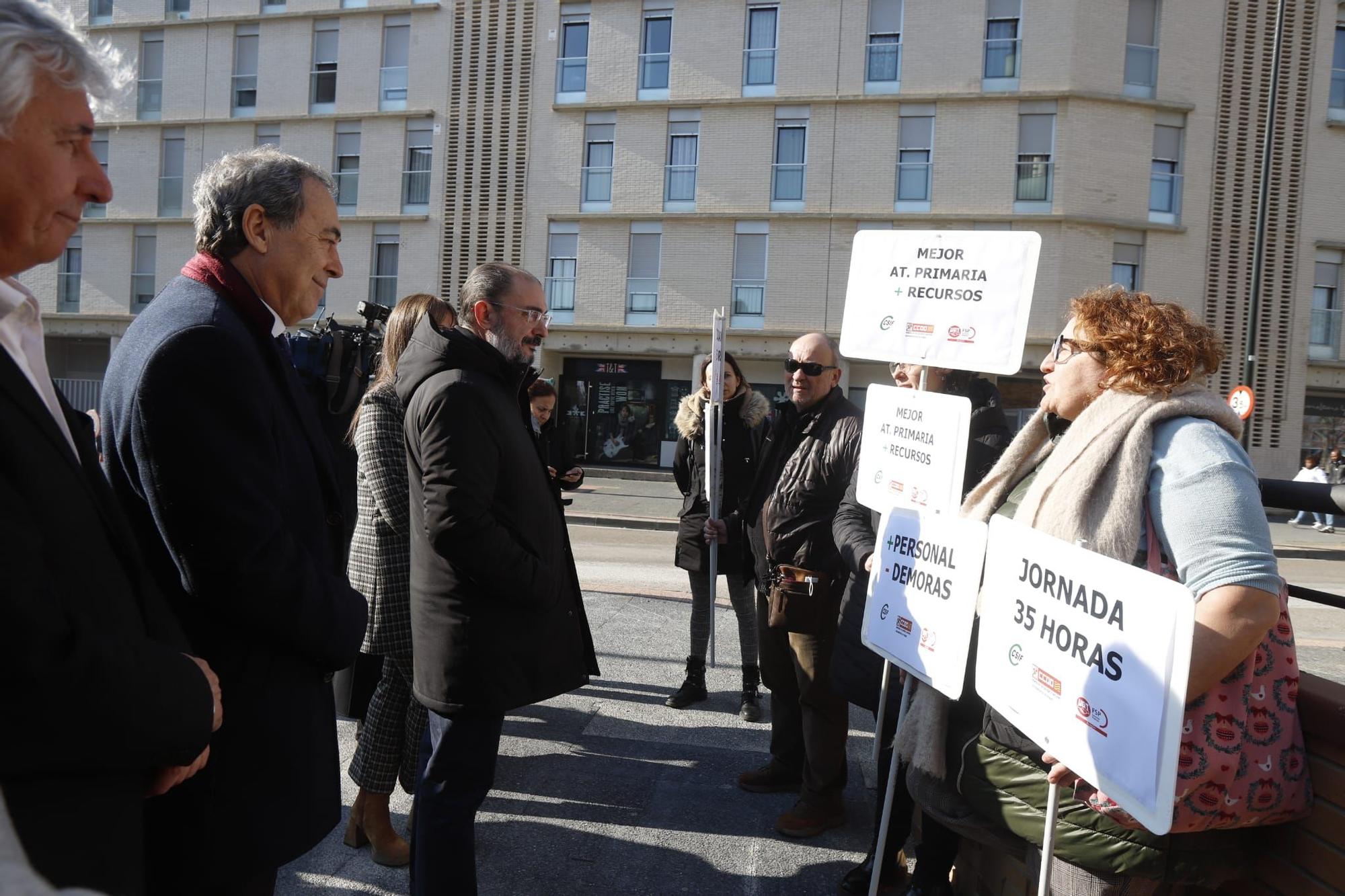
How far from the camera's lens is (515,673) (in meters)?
2.70

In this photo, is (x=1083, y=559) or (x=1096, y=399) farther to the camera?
(x=1096, y=399)

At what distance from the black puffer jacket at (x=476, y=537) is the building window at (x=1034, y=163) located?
21201 mm

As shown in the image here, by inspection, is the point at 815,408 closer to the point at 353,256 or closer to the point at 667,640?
the point at 667,640

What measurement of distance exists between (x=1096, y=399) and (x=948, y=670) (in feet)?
2.73

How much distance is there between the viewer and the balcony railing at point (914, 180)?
21.9 m

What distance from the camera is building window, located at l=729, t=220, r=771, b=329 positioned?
22.8 metres

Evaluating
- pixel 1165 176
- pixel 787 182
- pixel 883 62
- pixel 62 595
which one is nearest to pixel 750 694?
pixel 62 595

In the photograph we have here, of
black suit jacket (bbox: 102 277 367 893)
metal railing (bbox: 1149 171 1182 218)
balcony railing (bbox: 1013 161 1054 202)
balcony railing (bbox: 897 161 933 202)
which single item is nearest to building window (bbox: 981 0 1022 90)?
balcony railing (bbox: 1013 161 1054 202)

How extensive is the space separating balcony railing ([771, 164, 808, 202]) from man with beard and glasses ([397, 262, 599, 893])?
2087 cm

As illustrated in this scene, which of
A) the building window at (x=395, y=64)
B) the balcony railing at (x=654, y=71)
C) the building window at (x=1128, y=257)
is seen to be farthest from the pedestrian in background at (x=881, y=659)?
the building window at (x=395, y=64)

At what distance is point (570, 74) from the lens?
23844mm

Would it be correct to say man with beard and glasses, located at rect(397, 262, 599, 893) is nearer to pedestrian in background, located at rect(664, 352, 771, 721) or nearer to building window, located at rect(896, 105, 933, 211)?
pedestrian in background, located at rect(664, 352, 771, 721)

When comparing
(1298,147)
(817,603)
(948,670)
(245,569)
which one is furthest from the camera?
(1298,147)

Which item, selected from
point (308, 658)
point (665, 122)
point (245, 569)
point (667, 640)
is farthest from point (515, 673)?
point (665, 122)
